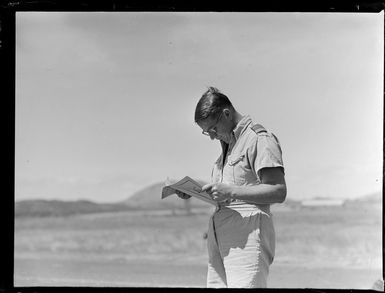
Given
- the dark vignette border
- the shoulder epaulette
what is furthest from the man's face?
the dark vignette border

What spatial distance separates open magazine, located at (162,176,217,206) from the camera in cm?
279

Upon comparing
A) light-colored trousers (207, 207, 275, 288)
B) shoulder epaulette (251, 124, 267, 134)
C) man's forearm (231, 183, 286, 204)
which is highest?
shoulder epaulette (251, 124, 267, 134)

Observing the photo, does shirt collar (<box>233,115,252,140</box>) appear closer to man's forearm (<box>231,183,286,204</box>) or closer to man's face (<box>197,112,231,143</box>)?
man's face (<box>197,112,231,143</box>)

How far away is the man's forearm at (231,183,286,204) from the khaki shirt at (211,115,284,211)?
2.8 inches

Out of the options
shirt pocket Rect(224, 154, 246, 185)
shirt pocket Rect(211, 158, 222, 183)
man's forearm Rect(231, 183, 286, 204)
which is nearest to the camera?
man's forearm Rect(231, 183, 286, 204)

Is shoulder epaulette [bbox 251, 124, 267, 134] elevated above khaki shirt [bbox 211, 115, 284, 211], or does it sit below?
above

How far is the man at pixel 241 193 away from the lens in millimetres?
2691

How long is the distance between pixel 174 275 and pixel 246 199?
5.16m

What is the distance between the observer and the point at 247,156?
2.76m
